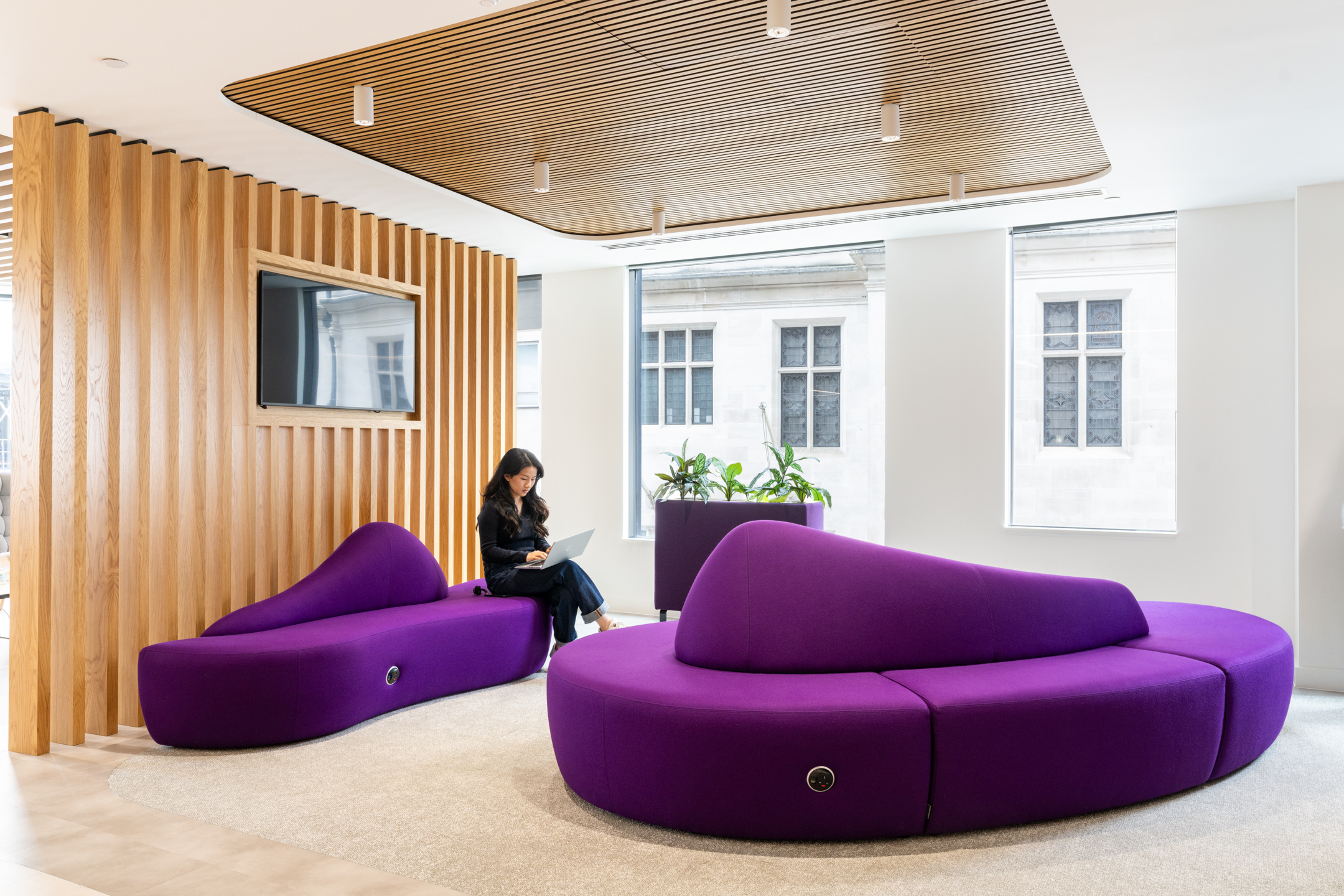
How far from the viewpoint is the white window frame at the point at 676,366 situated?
23.8 feet

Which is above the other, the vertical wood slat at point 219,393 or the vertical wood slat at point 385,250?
the vertical wood slat at point 385,250

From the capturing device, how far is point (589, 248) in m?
6.46

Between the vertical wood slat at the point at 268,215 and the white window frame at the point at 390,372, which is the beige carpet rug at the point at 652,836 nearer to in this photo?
the white window frame at the point at 390,372

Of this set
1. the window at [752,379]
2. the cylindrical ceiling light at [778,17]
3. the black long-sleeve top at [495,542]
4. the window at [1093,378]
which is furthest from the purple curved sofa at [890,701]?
the window at [752,379]

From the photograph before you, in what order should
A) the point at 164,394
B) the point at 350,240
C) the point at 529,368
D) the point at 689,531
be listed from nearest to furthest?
the point at 164,394, the point at 350,240, the point at 689,531, the point at 529,368

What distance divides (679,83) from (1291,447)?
3.91 metres

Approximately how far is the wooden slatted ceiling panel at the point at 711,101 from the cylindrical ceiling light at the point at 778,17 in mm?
225

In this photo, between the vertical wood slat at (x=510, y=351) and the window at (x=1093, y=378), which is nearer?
the window at (x=1093, y=378)

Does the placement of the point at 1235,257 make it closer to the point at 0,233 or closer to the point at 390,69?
the point at 390,69

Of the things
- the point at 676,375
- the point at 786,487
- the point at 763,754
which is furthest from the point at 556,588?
the point at 676,375

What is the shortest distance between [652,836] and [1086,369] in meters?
4.47

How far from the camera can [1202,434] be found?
5.24m

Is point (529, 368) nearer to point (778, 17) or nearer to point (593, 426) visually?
point (593, 426)

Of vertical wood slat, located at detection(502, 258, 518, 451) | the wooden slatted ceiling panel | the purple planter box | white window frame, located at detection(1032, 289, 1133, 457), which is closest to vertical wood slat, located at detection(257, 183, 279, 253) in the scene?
the wooden slatted ceiling panel
